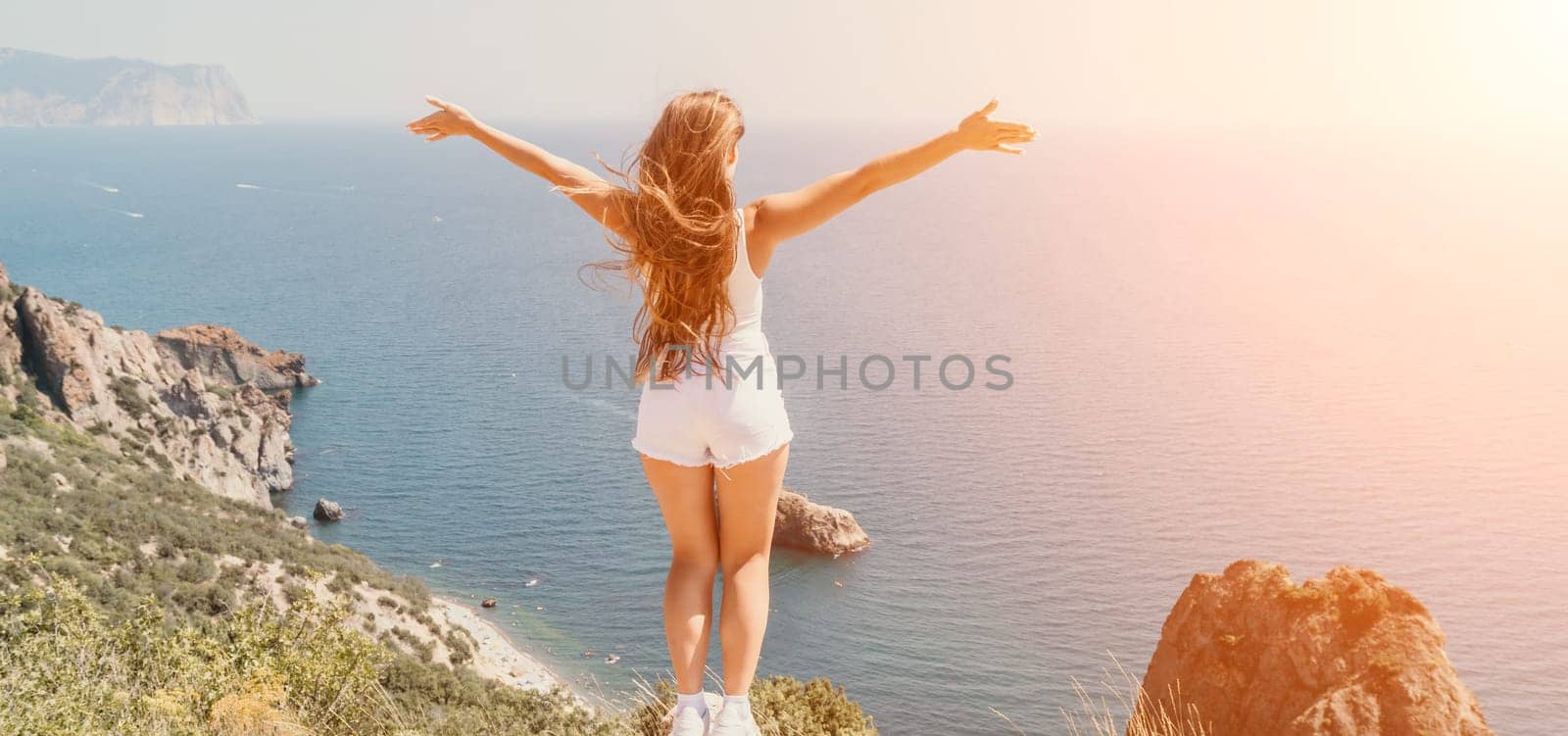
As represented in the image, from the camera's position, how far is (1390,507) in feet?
177

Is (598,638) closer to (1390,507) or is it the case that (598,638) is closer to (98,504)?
(98,504)

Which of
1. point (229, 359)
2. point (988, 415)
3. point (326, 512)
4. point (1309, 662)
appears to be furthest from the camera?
point (988, 415)

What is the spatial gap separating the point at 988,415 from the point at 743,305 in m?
62.6

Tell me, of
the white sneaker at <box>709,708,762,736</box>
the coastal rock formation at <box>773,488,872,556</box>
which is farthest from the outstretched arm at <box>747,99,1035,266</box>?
the coastal rock formation at <box>773,488,872,556</box>

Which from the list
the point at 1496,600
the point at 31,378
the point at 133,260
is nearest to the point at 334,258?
the point at 133,260

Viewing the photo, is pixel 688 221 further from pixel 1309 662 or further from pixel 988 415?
pixel 988 415

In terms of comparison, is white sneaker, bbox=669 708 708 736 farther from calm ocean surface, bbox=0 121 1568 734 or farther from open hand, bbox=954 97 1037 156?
open hand, bbox=954 97 1037 156

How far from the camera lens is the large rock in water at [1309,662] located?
7238 millimetres

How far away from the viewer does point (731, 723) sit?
3232 millimetres

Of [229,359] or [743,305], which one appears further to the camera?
[229,359]

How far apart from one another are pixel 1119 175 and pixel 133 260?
5116 inches

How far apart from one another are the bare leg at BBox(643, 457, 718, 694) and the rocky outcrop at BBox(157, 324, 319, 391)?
214 feet

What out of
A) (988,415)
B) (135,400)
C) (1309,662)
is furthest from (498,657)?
(988,415)

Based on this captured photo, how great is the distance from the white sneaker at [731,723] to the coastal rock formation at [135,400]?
151ft
